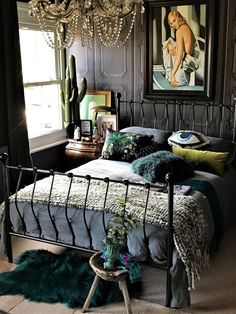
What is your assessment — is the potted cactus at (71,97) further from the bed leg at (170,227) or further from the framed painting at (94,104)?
the bed leg at (170,227)

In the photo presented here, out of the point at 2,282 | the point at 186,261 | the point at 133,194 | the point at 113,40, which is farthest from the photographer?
the point at 113,40

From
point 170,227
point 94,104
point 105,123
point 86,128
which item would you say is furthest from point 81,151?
point 170,227

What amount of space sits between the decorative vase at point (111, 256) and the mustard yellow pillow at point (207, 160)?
1.71 metres

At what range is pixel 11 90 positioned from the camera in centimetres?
406

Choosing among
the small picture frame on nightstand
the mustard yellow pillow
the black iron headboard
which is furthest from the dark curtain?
the mustard yellow pillow

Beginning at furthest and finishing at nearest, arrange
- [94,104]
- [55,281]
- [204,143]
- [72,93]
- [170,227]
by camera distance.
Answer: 1. [94,104]
2. [72,93]
3. [204,143]
4. [55,281]
5. [170,227]

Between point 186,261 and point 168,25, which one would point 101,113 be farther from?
point 186,261

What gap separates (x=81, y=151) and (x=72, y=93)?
28.3 inches

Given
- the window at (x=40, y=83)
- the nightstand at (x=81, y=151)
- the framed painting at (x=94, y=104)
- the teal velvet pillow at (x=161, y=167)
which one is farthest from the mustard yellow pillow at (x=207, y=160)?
the window at (x=40, y=83)

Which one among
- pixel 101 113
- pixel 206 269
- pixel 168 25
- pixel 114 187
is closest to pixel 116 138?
pixel 101 113

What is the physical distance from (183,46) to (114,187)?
197 cm

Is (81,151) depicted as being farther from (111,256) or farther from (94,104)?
(111,256)

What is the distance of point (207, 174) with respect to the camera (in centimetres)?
363

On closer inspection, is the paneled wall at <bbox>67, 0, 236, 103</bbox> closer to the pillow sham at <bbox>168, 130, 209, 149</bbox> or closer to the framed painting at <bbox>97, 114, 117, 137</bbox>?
the framed painting at <bbox>97, 114, 117, 137</bbox>
